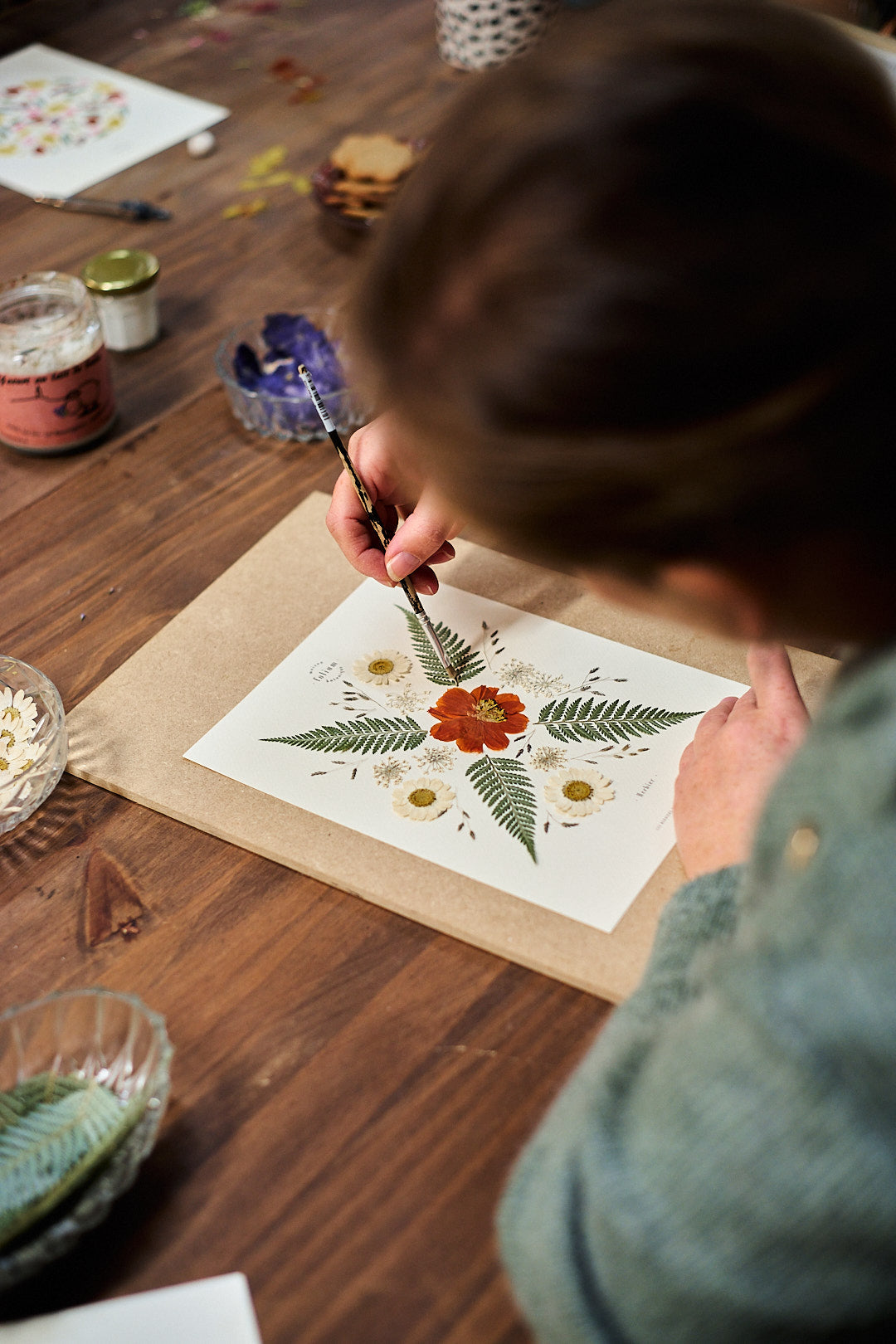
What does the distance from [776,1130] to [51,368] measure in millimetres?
923

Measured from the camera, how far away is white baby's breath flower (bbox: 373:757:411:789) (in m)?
0.82

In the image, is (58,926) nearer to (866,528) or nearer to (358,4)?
(866,528)

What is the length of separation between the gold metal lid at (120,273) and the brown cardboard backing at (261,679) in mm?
348

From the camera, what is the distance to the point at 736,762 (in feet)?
2.50

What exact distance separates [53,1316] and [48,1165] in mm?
68

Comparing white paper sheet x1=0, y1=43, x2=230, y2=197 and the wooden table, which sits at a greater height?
white paper sheet x1=0, y1=43, x2=230, y2=197

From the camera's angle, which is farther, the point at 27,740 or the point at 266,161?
the point at 266,161

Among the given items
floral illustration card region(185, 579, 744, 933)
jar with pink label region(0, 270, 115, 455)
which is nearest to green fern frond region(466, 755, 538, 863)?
floral illustration card region(185, 579, 744, 933)

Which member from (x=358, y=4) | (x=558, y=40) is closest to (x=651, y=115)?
(x=558, y=40)

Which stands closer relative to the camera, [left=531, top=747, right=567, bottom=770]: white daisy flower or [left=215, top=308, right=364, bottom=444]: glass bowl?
[left=531, top=747, right=567, bottom=770]: white daisy flower

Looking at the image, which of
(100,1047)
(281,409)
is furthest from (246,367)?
(100,1047)

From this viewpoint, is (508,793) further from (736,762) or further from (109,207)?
(109,207)

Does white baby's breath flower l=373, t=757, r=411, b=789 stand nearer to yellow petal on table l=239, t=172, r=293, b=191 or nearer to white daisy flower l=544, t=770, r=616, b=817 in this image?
white daisy flower l=544, t=770, r=616, b=817

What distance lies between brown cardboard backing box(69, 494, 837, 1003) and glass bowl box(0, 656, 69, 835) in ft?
0.09
